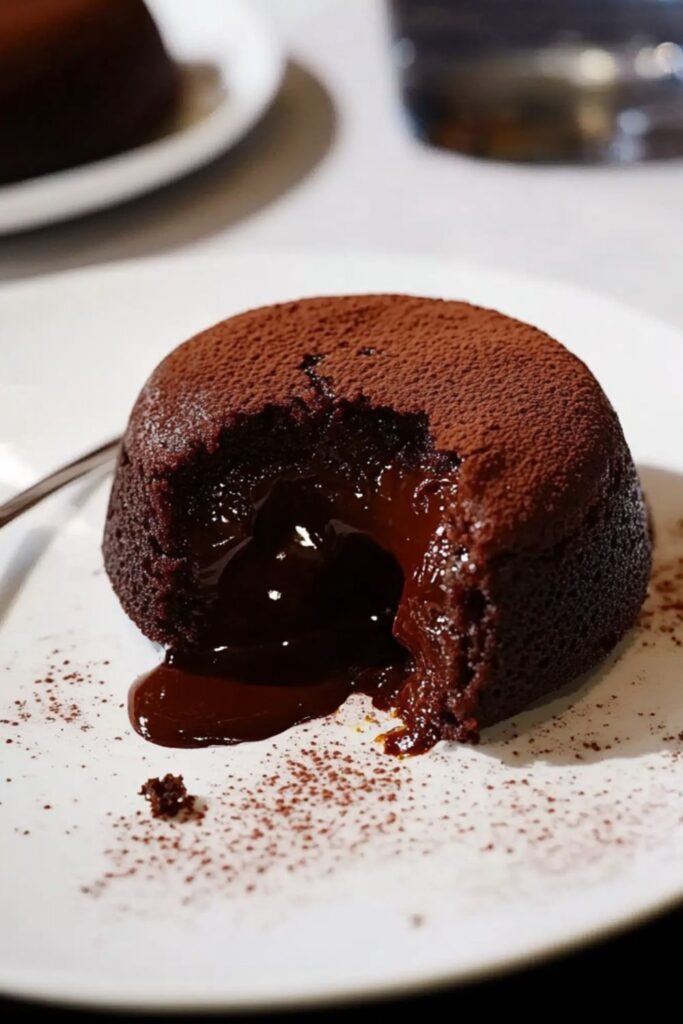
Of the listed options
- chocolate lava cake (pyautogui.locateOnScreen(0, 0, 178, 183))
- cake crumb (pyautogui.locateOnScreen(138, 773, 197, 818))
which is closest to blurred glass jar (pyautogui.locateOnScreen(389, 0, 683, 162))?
chocolate lava cake (pyautogui.locateOnScreen(0, 0, 178, 183))

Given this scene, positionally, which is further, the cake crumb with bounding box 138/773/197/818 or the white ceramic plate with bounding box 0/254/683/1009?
the cake crumb with bounding box 138/773/197/818

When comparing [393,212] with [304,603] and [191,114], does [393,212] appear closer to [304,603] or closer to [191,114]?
[191,114]

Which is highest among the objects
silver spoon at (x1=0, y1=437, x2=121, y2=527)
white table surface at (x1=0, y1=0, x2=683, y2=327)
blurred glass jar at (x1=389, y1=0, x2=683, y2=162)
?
blurred glass jar at (x1=389, y1=0, x2=683, y2=162)

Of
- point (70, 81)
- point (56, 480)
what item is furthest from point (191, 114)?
point (56, 480)

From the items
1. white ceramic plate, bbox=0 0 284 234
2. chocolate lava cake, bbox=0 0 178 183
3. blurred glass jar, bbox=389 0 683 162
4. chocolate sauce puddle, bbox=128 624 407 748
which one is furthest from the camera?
blurred glass jar, bbox=389 0 683 162

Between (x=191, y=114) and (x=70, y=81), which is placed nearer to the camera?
(x=70, y=81)

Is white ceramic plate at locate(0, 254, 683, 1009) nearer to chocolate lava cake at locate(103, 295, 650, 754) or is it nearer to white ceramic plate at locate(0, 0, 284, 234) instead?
chocolate lava cake at locate(103, 295, 650, 754)
